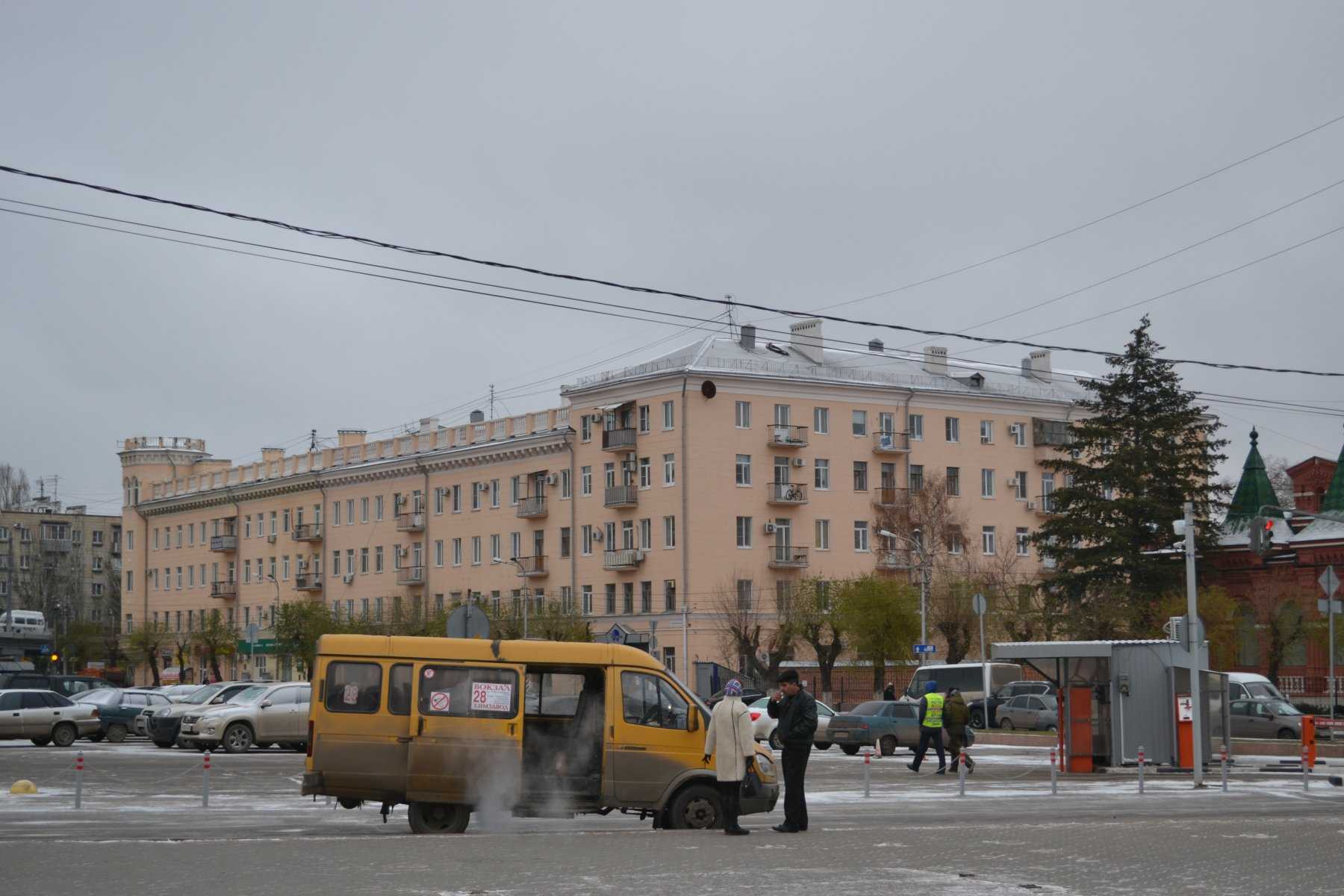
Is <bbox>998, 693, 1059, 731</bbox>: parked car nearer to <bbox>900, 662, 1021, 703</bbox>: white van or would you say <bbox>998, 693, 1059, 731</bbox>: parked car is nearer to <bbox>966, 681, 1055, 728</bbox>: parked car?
<bbox>966, 681, 1055, 728</bbox>: parked car

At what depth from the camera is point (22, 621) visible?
122438mm

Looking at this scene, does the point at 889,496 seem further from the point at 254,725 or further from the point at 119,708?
the point at 254,725

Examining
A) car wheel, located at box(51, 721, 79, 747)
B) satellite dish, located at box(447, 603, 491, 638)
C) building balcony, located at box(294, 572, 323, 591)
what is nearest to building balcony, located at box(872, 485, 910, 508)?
building balcony, located at box(294, 572, 323, 591)

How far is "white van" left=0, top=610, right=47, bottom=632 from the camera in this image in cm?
Result: 10818

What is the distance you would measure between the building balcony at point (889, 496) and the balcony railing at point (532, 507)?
641 inches

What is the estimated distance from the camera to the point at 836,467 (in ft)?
275

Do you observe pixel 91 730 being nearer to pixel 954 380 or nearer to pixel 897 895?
pixel 897 895

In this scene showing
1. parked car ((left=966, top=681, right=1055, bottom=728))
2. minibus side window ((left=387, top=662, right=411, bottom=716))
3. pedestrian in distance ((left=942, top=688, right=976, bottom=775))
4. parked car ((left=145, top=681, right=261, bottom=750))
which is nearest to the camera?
minibus side window ((left=387, top=662, right=411, bottom=716))

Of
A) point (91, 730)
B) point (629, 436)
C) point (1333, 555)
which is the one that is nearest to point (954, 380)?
point (629, 436)

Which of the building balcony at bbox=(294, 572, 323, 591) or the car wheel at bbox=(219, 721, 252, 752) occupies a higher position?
the building balcony at bbox=(294, 572, 323, 591)

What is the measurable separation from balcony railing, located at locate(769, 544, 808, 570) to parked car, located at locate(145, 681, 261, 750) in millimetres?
36951

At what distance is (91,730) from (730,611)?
37.2 meters

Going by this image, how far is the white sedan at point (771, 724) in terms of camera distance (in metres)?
40.4

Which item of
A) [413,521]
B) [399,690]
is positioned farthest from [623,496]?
[399,690]
